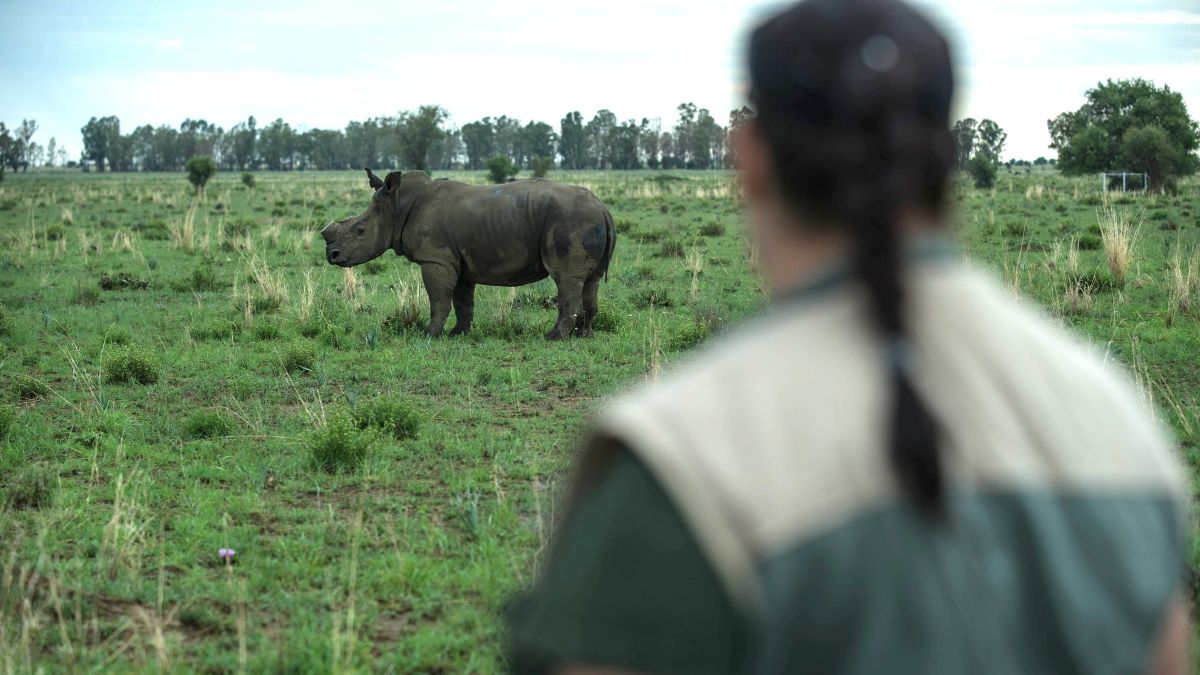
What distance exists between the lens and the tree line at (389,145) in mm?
140250

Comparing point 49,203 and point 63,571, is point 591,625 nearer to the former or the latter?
point 63,571

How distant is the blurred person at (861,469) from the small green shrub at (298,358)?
31.5 feet

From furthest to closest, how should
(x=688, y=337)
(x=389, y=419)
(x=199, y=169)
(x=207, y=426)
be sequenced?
(x=199, y=169) → (x=688, y=337) → (x=207, y=426) → (x=389, y=419)

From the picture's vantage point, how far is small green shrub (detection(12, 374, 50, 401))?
9617 mm

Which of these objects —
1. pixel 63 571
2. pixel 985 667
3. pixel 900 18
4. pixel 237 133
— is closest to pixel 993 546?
pixel 985 667

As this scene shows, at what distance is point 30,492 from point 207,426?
1744 millimetres

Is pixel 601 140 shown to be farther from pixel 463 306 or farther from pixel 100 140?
pixel 463 306

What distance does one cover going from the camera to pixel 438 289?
11859 millimetres

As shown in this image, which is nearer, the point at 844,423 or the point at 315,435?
the point at 844,423

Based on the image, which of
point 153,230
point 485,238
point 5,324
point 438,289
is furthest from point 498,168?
point 485,238

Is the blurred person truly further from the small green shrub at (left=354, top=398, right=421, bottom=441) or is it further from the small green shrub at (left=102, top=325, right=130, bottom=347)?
the small green shrub at (left=102, top=325, right=130, bottom=347)

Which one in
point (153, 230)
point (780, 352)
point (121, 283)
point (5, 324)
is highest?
point (780, 352)

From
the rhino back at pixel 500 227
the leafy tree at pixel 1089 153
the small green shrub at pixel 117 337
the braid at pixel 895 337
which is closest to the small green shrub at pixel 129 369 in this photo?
the small green shrub at pixel 117 337

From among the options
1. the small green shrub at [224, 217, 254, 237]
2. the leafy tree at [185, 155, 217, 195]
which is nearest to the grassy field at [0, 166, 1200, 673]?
the small green shrub at [224, 217, 254, 237]
